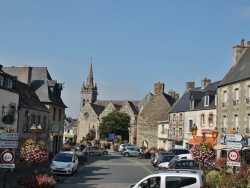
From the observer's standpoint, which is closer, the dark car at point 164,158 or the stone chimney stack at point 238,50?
the dark car at point 164,158

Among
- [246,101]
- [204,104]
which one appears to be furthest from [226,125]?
[204,104]

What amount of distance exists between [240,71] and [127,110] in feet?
168

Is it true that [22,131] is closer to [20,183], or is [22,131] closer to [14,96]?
[14,96]

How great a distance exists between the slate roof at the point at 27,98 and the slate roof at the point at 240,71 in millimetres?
16925

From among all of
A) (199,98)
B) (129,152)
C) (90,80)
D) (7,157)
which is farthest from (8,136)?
(90,80)

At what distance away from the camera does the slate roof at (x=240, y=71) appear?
32406 millimetres

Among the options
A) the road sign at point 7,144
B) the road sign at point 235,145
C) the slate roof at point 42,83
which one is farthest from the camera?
the slate roof at point 42,83

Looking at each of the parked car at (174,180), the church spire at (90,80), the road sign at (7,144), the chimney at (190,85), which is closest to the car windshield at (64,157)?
the parked car at (174,180)

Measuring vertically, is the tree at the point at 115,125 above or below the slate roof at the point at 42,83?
below

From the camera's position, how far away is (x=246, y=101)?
30.8 meters

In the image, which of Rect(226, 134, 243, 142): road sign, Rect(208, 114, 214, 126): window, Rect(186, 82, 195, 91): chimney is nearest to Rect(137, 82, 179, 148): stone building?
Rect(186, 82, 195, 91): chimney

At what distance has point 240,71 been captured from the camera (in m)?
33.9

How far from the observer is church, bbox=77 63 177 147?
61.1 m

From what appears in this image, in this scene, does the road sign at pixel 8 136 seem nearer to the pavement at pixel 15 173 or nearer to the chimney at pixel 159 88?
the pavement at pixel 15 173
